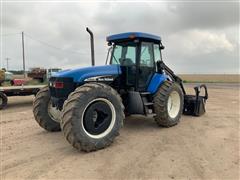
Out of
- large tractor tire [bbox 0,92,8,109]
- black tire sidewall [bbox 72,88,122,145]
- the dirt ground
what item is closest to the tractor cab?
the dirt ground

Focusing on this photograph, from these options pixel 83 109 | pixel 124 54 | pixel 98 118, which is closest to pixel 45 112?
pixel 98 118

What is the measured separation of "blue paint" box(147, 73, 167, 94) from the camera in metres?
7.28

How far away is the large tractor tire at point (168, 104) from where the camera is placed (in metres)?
7.07

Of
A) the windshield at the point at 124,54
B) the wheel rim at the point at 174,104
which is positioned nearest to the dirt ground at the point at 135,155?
the wheel rim at the point at 174,104

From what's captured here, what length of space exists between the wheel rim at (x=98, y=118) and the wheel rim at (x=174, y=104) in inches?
99.3

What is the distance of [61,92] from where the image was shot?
5.88m

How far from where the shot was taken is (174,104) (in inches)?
315

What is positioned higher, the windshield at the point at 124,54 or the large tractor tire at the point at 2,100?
the windshield at the point at 124,54

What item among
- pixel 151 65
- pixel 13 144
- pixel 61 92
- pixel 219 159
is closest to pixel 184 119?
pixel 151 65

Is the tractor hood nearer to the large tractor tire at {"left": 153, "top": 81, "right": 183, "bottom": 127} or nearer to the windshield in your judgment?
the windshield

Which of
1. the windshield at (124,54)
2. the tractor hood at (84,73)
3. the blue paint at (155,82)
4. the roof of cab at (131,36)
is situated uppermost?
the roof of cab at (131,36)

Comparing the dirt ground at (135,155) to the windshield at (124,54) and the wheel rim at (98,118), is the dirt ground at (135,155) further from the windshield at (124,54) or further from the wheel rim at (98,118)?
the windshield at (124,54)

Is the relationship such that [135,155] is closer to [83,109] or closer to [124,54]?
[83,109]

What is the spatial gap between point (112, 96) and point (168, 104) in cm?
247
